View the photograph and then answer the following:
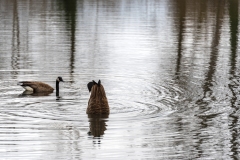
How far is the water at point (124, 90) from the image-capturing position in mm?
13578

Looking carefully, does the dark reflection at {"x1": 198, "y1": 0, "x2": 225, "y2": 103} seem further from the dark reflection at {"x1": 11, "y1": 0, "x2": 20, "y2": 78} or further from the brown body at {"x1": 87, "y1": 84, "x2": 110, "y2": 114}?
the dark reflection at {"x1": 11, "y1": 0, "x2": 20, "y2": 78}

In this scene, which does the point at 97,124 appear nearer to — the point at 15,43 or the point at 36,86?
the point at 36,86

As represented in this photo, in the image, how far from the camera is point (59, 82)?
21.5 meters

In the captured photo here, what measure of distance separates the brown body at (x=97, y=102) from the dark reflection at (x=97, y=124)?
150mm

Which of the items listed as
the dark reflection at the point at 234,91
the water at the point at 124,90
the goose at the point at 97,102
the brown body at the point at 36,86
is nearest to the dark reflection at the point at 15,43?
the water at the point at 124,90

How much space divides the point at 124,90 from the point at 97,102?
11.8 feet

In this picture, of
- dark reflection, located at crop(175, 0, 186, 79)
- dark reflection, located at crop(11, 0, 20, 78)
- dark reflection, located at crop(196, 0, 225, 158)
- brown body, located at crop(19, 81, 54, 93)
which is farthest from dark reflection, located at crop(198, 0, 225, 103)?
dark reflection, located at crop(11, 0, 20, 78)

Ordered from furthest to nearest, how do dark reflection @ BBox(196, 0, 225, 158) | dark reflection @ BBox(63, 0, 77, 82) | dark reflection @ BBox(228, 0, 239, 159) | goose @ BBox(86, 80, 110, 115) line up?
dark reflection @ BBox(63, 0, 77, 82) → goose @ BBox(86, 80, 110, 115) → dark reflection @ BBox(196, 0, 225, 158) → dark reflection @ BBox(228, 0, 239, 159)

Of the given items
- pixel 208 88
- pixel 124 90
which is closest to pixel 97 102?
pixel 124 90

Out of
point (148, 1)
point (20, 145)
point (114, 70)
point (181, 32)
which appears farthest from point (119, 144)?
point (148, 1)

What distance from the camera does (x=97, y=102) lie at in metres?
16.4

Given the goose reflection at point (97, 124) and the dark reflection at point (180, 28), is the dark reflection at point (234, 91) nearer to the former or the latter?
the dark reflection at point (180, 28)

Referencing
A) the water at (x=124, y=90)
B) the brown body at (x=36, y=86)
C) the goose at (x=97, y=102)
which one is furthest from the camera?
the brown body at (x=36, y=86)

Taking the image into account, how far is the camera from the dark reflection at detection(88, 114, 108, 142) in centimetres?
1464
